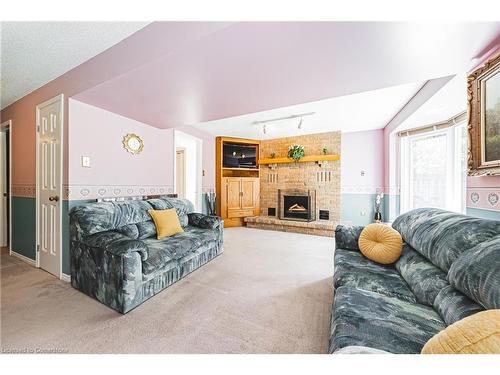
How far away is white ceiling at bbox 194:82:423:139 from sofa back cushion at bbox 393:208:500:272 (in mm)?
1826

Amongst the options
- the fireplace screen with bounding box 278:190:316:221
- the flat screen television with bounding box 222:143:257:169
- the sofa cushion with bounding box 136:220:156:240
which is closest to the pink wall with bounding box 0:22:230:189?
the sofa cushion with bounding box 136:220:156:240

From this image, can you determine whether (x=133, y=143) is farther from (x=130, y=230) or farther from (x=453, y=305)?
(x=453, y=305)

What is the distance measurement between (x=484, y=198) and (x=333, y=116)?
2.52 meters

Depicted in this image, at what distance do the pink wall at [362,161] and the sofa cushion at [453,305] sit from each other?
3796 mm

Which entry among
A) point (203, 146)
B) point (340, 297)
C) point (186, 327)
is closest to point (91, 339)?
point (186, 327)

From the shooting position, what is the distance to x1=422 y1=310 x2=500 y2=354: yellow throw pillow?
52cm

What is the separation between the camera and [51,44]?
169 centimetres

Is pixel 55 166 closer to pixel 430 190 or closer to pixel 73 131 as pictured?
pixel 73 131

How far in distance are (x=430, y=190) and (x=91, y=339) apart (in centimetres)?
481

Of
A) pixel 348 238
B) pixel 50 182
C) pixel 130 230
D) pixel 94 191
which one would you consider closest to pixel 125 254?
pixel 130 230

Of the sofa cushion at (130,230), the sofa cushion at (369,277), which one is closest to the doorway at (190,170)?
the sofa cushion at (130,230)

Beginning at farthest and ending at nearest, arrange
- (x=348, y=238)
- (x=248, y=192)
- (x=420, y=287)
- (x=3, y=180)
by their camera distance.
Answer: (x=248, y=192) → (x=3, y=180) → (x=348, y=238) → (x=420, y=287)

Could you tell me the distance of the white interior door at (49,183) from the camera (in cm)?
225

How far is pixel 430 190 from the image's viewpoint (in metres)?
3.44
